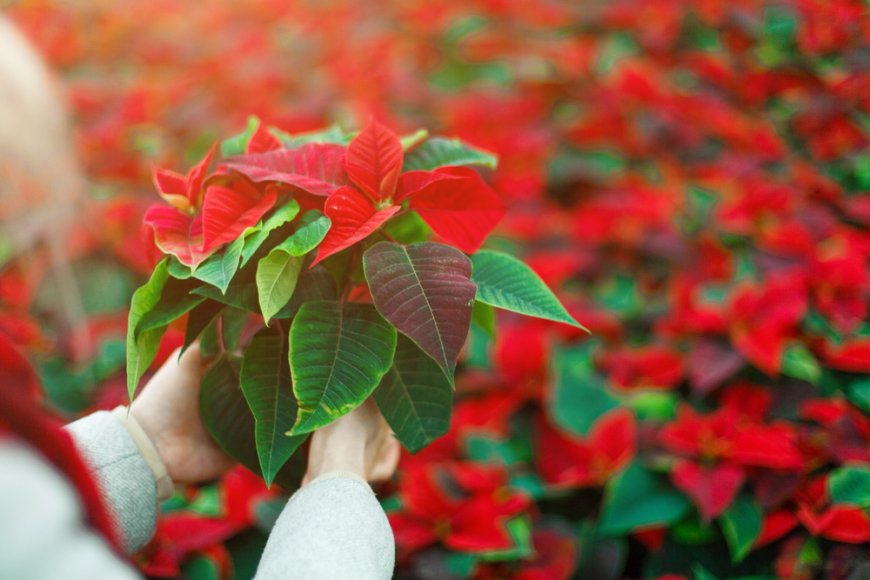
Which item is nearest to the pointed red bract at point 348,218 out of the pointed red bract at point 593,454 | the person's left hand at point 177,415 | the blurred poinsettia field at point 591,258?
the person's left hand at point 177,415

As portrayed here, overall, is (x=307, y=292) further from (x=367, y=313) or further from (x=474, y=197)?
(x=474, y=197)

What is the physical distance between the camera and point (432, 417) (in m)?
0.63

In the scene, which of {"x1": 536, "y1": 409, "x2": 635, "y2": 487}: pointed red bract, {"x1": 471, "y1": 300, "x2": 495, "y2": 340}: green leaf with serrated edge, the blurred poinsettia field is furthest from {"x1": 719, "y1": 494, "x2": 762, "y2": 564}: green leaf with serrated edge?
{"x1": 471, "y1": 300, "x2": 495, "y2": 340}: green leaf with serrated edge

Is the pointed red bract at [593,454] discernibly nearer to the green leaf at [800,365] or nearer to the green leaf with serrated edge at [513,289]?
the green leaf at [800,365]

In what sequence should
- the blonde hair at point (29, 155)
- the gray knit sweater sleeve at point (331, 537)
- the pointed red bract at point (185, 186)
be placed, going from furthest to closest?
the blonde hair at point (29, 155)
the pointed red bract at point (185, 186)
the gray knit sweater sleeve at point (331, 537)

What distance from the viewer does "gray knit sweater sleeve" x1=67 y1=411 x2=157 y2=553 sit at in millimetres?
635

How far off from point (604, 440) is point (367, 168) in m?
0.52

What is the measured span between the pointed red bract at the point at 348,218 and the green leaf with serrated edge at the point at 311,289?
0.05 m

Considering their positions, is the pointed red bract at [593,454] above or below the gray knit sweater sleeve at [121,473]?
below

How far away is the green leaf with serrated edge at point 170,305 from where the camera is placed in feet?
1.90

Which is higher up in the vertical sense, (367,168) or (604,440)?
(367,168)

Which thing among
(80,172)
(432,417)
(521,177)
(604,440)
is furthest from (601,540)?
(80,172)

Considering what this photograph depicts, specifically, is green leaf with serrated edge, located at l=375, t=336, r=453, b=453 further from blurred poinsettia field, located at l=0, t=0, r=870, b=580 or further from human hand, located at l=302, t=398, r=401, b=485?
blurred poinsettia field, located at l=0, t=0, r=870, b=580

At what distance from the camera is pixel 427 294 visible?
550 mm
